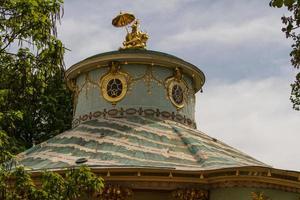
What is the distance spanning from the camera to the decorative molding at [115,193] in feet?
51.9

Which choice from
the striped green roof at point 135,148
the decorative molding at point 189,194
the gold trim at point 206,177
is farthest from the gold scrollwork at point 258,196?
the decorative molding at point 189,194

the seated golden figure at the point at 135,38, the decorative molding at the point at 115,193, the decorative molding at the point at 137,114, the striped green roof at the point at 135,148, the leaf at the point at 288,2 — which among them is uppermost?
the seated golden figure at the point at 135,38

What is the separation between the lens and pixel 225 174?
15742mm

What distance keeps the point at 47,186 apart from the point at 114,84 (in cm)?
1203

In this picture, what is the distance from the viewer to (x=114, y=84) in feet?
69.3

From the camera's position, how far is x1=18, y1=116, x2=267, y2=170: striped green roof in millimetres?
16641

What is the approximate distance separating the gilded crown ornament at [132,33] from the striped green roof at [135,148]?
3522mm

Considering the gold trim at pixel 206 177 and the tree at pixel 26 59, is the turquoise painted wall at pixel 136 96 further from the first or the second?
the tree at pixel 26 59

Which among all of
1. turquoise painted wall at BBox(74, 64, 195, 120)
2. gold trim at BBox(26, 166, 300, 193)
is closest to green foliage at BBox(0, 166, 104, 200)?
gold trim at BBox(26, 166, 300, 193)

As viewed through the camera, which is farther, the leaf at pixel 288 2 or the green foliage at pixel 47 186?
the green foliage at pixel 47 186

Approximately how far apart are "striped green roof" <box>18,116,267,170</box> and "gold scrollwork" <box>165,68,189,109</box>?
4.06 ft

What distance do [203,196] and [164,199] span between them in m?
1.16

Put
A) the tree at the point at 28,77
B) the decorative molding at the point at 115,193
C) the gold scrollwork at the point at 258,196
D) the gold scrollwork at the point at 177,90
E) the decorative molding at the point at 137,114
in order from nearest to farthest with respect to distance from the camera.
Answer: the tree at the point at 28,77 → the gold scrollwork at the point at 258,196 → the decorative molding at the point at 115,193 → the decorative molding at the point at 137,114 → the gold scrollwork at the point at 177,90

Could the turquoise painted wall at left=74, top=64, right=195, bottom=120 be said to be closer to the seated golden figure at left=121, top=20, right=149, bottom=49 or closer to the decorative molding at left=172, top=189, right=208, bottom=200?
the seated golden figure at left=121, top=20, right=149, bottom=49
